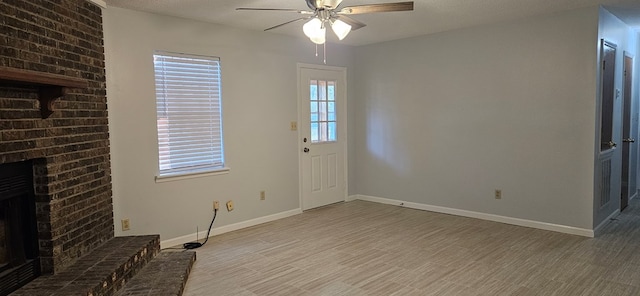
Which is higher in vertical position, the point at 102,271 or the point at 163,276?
the point at 102,271

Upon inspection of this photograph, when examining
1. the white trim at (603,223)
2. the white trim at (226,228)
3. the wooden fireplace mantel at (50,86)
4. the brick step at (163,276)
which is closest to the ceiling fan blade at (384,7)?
the wooden fireplace mantel at (50,86)

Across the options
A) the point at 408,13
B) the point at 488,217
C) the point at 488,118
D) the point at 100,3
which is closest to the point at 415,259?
the point at 488,217

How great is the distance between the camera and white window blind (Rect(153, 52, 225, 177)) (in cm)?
402

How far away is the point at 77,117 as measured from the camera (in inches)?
120

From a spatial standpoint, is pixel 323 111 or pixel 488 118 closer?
pixel 488 118

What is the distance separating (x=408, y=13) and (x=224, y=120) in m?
2.25

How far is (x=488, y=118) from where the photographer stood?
A: 4.75m

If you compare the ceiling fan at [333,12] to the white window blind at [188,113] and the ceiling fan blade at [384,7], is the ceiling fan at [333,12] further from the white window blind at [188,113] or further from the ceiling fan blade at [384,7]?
the white window blind at [188,113]

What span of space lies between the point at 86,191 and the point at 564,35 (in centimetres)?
468

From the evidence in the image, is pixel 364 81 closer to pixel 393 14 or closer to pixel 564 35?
pixel 393 14

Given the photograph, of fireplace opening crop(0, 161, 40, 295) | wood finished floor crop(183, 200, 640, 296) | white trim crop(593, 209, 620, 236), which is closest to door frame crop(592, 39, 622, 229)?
white trim crop(593, 209, 620, 236)

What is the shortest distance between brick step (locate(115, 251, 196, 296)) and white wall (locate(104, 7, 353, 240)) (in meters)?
0.66

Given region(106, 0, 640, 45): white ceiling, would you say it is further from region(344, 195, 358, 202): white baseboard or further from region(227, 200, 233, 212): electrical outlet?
region(344, 195, 358, 202): white baseboard

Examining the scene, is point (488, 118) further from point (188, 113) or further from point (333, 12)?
point (188, 113)
